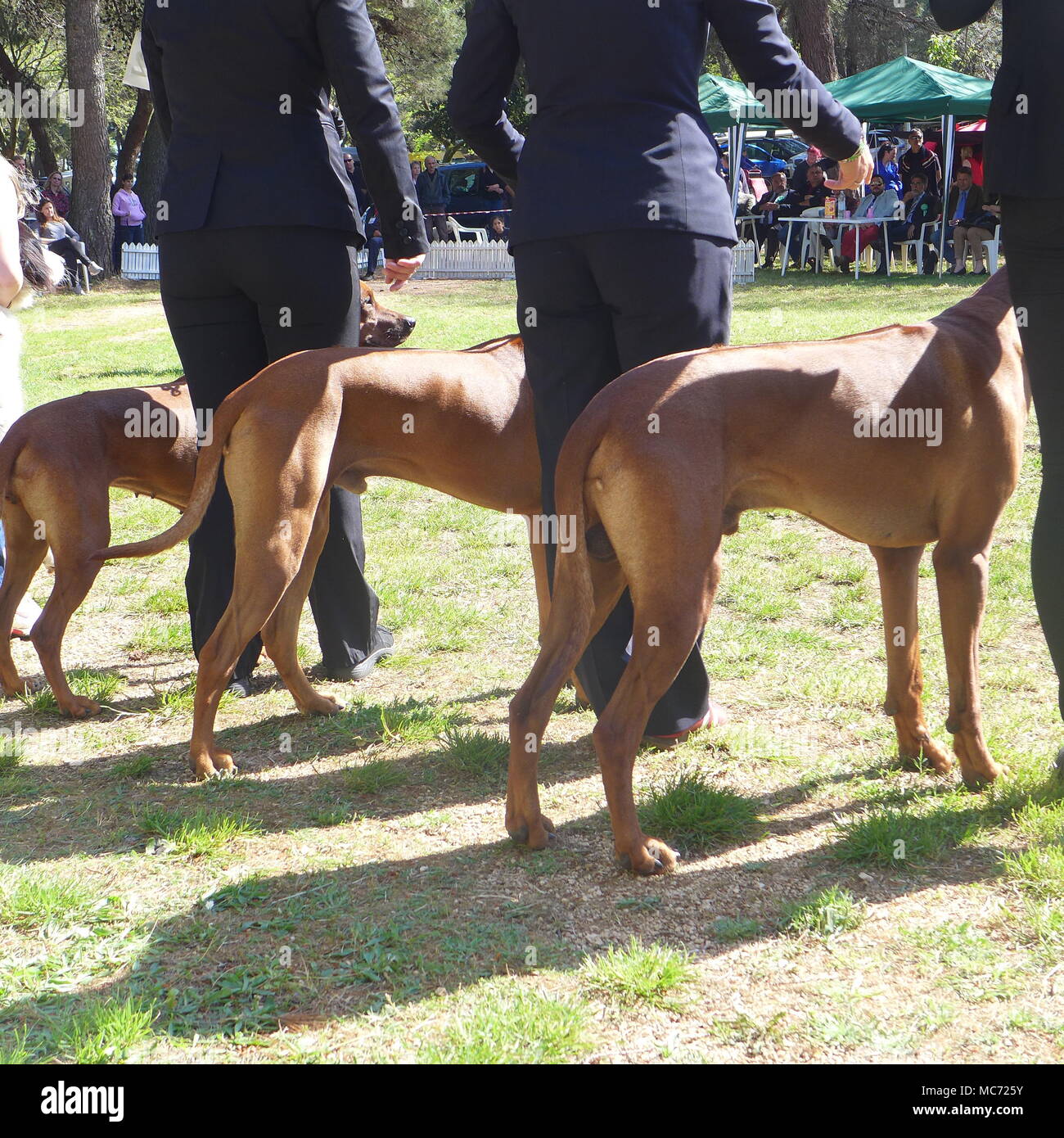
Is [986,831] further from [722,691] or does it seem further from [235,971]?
[235,971]

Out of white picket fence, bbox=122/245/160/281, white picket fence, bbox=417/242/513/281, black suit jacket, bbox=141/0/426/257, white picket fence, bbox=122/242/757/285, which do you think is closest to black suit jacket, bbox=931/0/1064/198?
black suit jacket, bbox=141/0/426/257

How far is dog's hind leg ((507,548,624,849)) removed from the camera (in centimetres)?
302

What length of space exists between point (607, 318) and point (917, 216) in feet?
55.2

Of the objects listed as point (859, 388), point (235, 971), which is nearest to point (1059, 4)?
point (859, 388)

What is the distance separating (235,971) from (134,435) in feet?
7.79

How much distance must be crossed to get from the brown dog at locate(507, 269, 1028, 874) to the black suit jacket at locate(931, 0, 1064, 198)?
13.6 inches

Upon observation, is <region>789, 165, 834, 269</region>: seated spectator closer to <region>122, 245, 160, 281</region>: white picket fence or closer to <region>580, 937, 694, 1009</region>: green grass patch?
<region>122, 245, 160, 281</region>: white picket fence

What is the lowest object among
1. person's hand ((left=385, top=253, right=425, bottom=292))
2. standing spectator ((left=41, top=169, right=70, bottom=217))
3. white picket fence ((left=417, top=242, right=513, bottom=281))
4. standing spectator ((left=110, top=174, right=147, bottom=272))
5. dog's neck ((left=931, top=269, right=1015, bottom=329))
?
dog's neck ((left=931, top=269, right=1015, bottom=329))

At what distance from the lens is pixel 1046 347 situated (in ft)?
10.2

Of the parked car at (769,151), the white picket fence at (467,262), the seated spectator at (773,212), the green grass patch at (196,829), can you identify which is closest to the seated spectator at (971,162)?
the seated spectator at (773,212)

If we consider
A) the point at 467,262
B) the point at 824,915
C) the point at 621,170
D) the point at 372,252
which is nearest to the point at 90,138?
the point at 372,252

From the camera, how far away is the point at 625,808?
9.68ft

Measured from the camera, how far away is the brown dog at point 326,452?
3576mm

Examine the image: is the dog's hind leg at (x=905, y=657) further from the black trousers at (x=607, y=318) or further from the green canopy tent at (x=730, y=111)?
the green canopy tent at (x=730, y=111)
